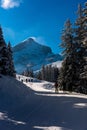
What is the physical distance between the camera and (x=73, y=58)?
43.7 m

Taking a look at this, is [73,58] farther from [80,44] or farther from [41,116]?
[41,116]

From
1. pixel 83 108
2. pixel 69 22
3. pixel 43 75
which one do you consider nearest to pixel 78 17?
pixel 69 22

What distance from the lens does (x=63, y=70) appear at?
143 ft

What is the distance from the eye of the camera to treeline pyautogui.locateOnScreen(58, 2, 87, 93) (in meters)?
41.7

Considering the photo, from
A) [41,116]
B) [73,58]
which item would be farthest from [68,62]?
[41,116]

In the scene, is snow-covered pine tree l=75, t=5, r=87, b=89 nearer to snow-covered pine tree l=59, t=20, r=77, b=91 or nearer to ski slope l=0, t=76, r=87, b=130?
snow-covered pine tree l=59, t=20, r=77, b=91

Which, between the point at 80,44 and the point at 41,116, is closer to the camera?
the point at 41,116

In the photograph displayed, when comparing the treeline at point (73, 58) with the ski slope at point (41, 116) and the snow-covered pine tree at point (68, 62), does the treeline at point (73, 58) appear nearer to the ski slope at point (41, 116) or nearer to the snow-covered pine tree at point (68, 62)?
the snow-covered pine tree at point (68, 62)

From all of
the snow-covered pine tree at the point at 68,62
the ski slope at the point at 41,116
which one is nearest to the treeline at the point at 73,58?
the snow-covered pine tree at the point at 68,62

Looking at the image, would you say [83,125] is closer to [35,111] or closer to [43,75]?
[35,111]

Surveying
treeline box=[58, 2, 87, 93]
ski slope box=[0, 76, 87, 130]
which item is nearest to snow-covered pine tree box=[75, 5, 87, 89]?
treeline box=[58, 2, 87, 93]

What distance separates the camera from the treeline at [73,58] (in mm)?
41656

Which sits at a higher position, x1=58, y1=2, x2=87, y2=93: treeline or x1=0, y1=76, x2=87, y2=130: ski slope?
x1=58, y1=2, x2=87, y2=93: treeline

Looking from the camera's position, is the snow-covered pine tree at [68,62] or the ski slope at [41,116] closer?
the ski slope at [41,116]
